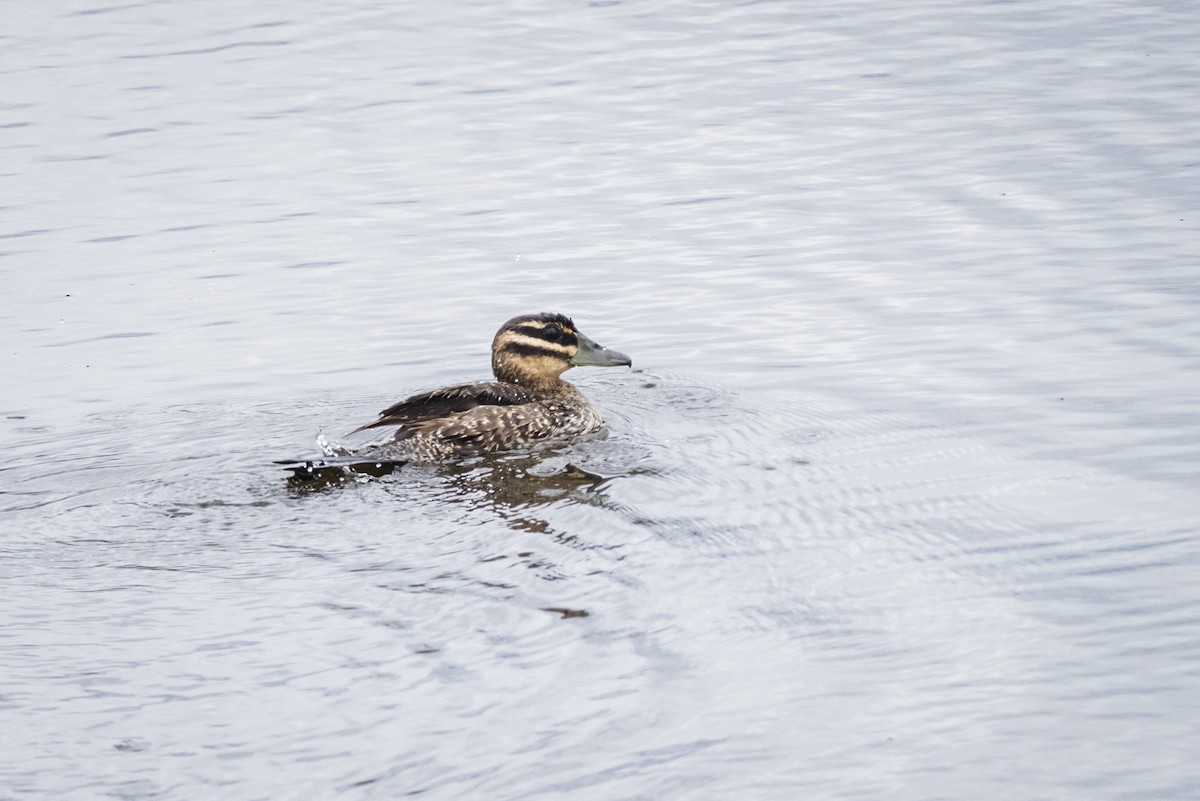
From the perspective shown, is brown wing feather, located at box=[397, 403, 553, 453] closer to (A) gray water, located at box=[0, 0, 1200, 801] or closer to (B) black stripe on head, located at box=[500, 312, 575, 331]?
(A) gray water, located at box=[0, 0, 1200, 801]

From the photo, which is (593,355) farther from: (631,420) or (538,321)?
(631,420)

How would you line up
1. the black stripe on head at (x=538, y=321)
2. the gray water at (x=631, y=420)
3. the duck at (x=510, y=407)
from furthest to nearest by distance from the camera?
the black stripe on head at (x=538, y=321) → the duck at (x=510, y=407) → the gray water at (x=631, y=420)

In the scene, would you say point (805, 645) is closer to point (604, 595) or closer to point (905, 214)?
point (604, 595)

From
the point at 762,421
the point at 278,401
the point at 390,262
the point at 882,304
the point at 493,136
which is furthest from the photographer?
the point at 493,136

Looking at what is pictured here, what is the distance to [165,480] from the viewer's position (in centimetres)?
879

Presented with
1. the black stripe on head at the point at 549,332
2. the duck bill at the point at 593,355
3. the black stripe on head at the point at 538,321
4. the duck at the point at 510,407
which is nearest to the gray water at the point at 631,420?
the duck at the point at 510,407

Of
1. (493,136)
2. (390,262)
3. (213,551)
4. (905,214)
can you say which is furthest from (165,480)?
(493,136)

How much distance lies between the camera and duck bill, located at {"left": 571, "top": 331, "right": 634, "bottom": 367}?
10055 mm

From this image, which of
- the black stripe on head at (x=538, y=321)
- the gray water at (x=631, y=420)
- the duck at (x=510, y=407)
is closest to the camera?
the gray water at (x=631, y=420)

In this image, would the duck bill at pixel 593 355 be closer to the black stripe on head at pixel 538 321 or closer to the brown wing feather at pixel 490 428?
the black stripe on head at pixel 538 321

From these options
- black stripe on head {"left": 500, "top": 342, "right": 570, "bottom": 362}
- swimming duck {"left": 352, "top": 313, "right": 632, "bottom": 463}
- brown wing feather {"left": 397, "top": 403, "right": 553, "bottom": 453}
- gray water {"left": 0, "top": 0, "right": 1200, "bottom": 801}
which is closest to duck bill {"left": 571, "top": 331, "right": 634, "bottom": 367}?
swimming duck {"left": 352, "top": 313, "right": 632, "bottom": 463}

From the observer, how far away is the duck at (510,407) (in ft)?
30.2

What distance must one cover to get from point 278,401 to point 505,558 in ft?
10.6

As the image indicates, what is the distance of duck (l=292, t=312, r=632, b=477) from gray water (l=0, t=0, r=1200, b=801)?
214mm
